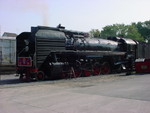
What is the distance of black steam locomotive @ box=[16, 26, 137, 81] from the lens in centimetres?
1609

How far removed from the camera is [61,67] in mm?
16906

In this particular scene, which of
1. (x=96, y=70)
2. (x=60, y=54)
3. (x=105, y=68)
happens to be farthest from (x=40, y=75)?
(x=105, y=68)

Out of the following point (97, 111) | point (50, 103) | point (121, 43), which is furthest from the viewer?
point (121, 43)

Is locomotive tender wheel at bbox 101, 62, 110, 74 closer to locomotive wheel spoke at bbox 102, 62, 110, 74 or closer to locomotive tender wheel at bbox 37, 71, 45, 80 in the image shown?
locomotive wheel spoke at bbox 102, 62, 110, 74

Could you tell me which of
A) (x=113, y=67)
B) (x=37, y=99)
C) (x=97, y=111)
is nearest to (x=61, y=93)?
(x=37, y=99)

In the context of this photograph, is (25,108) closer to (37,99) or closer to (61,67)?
(37,99)

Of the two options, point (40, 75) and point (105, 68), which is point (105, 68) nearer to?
point (105, 68)

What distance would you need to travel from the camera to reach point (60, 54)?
57.1ft

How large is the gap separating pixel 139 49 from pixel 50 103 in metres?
18.3

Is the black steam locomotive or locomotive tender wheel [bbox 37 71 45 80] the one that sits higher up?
the black steam locomotive

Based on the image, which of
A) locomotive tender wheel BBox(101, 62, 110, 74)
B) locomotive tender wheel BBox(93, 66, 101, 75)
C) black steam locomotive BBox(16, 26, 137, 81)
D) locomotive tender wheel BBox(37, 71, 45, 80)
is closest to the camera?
black steam locomotive BBox(16, 26, 137, 81)

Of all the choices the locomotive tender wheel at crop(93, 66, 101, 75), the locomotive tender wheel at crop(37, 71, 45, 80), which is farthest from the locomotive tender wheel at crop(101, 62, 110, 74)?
the locomotive tender wheel at crop(37, 71, 45, 80)

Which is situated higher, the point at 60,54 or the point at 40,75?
the point at 60,54

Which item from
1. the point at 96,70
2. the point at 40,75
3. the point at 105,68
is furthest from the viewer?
the point at 105,68
